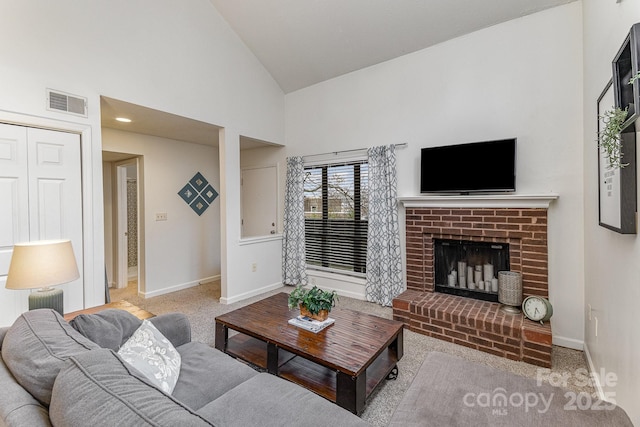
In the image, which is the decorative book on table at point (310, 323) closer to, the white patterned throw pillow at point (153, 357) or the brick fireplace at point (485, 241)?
the white patterned throw pillow at point (153, 357)

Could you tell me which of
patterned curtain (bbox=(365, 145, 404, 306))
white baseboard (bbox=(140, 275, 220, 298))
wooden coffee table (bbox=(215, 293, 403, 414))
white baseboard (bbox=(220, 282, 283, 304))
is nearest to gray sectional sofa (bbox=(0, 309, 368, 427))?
wooden coffee table (bbox=(215, 293, 403, 414))

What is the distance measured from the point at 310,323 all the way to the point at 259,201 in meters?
3.27

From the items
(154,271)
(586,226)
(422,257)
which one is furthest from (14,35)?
(586,226)

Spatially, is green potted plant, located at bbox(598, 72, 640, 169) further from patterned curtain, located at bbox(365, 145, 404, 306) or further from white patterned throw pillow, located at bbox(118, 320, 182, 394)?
white patterned throw pillow, located at bbox(118, 320, 182, 394)

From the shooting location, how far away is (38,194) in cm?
239

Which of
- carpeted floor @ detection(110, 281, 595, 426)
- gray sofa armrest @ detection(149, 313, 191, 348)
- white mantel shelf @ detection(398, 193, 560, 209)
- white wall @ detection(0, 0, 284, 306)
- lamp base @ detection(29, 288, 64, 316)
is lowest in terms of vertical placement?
carpeted floor @ detection(110, 281, 595, 426)

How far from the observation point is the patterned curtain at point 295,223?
4.47m

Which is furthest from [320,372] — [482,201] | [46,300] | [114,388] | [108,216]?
[108,216]

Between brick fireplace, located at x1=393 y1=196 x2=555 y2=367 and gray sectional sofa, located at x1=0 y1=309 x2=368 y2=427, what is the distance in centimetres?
191

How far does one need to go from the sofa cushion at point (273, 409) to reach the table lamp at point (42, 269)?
1298 mm

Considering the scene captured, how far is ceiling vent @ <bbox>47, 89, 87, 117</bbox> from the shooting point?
2.41 meters

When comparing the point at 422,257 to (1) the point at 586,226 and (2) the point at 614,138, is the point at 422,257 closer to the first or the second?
(1) the point at 586,226

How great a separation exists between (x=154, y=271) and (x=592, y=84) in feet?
17.4

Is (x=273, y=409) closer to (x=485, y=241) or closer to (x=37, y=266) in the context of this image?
(x=37, y=266)
